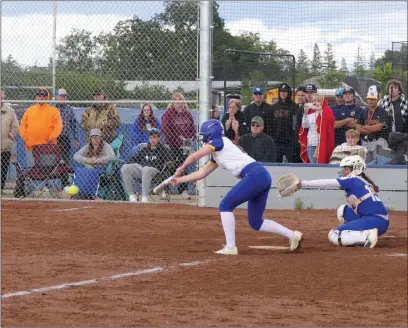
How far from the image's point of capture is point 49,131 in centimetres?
1789

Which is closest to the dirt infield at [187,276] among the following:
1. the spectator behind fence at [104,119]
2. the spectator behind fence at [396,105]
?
the spectator behind fence at [396,105]

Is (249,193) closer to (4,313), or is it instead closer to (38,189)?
(4,313)

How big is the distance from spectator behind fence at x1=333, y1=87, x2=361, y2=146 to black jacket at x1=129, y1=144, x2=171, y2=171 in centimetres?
303

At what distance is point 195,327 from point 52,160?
11.2 m

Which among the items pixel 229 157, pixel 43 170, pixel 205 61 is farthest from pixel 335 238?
pixel 43 170

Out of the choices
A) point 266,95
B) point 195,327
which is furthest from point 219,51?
point 195,327

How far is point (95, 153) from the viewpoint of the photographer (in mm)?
17531

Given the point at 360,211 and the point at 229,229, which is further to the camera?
the point at 360,211

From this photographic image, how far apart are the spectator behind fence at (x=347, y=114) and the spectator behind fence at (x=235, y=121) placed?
1643 millimetres

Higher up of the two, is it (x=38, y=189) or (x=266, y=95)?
(x=266, y=95)

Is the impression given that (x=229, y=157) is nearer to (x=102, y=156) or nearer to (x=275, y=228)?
(x=275, y=228)

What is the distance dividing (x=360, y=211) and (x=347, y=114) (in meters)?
4.70

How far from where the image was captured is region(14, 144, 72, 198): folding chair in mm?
17688

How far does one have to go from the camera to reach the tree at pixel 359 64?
16.7 m
